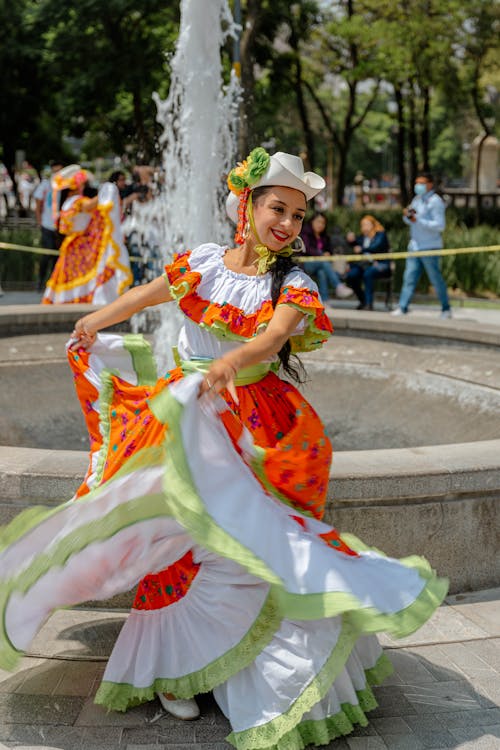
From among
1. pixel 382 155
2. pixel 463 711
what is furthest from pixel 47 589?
pixel 382 155

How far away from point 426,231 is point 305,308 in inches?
390

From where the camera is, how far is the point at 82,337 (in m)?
4.01

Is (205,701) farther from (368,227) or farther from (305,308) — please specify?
(368,227)

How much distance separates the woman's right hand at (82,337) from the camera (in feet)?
13.0

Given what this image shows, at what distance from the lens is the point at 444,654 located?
408cm

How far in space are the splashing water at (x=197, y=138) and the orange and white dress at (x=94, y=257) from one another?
63cm

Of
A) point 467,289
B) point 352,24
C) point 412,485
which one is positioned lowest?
point 467,289

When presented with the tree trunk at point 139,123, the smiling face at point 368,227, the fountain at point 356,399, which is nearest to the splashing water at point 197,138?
the fountain at point 356,399

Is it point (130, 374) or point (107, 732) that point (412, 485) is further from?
point (107, 732)

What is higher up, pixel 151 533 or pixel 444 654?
pixel 151 533

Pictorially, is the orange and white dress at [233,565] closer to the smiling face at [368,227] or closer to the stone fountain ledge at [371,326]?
the stone fountain ledge at [371,326]

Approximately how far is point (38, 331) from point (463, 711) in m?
6.74

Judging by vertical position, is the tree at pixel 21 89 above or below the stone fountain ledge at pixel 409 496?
above

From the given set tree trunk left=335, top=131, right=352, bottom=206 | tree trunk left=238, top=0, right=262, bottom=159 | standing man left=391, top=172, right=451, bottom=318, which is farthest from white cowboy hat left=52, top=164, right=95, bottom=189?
tree trunk left=335, top=131, right=352, bottom=206
